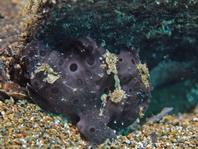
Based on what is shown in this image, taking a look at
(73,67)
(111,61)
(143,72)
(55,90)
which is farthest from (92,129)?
(143,72)

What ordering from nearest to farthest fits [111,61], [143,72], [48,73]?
1. [48,73]
2. [111,61]
3. [143,72]

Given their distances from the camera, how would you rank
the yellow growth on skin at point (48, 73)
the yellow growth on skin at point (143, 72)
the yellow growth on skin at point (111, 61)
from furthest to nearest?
the yellow growth on skin at point (143, 72)
the yellow growth on skin at point (111, 61)
the yellow growth on skin at point (48, 73)

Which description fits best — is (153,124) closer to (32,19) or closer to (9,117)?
(9,117)

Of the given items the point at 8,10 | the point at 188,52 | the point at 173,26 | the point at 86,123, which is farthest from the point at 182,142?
the point at 8,10

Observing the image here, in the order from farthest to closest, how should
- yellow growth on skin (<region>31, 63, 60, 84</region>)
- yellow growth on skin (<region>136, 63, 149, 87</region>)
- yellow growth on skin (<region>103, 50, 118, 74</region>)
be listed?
yellow growth on skin (<region>136, 63, 149, 87</region>), yellow growth on skin (<region>103, 50, 118, 74</region>), yellow growth on skin (<region>31, 63, 60, 84</region>)

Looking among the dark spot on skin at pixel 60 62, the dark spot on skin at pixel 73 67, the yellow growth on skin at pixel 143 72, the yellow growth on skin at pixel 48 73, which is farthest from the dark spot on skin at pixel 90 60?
the yellow growth on skin at pixel 143 72

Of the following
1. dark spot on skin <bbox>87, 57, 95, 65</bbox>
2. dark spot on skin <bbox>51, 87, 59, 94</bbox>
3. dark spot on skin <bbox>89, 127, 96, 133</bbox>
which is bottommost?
dark spot on skin <bbox>89, 127, 96, 133</bbox>

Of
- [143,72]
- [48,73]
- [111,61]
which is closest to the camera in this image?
[48,73]

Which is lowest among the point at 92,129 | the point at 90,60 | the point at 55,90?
the point at 92,129

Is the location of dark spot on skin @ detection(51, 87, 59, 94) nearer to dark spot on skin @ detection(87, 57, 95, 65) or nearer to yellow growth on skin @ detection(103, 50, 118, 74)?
dark spot on skin @ detection(87, 57, 95, 65)

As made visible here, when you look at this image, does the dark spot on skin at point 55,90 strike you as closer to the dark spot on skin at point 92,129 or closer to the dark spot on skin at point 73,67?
the dark spot on skin at point 73,67

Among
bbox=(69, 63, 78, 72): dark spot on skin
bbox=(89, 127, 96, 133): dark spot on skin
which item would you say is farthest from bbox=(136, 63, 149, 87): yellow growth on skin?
bbox=(89, 127, 96, 133): dark spot on skin

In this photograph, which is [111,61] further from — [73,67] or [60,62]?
[60,62]
